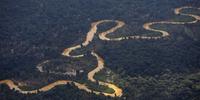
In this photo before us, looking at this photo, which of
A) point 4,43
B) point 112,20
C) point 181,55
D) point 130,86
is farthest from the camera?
point 112,20

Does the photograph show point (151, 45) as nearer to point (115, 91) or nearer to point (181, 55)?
point (181, 55)

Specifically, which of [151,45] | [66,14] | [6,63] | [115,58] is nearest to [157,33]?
[151,45]

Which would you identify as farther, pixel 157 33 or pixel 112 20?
pixel 112 20

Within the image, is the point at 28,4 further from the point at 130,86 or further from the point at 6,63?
the point at 130,86

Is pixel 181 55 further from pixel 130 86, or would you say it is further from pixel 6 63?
pixel 6 63

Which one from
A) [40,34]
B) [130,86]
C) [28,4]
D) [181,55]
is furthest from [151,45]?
[28,4]

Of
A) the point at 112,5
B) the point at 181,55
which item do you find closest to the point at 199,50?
the point at 181,55

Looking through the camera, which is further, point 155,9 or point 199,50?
point 155,9

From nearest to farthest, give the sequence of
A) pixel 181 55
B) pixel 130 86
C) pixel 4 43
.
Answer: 1. pixel 130 86
2. pixel 181 55
3. pixel 4 43
